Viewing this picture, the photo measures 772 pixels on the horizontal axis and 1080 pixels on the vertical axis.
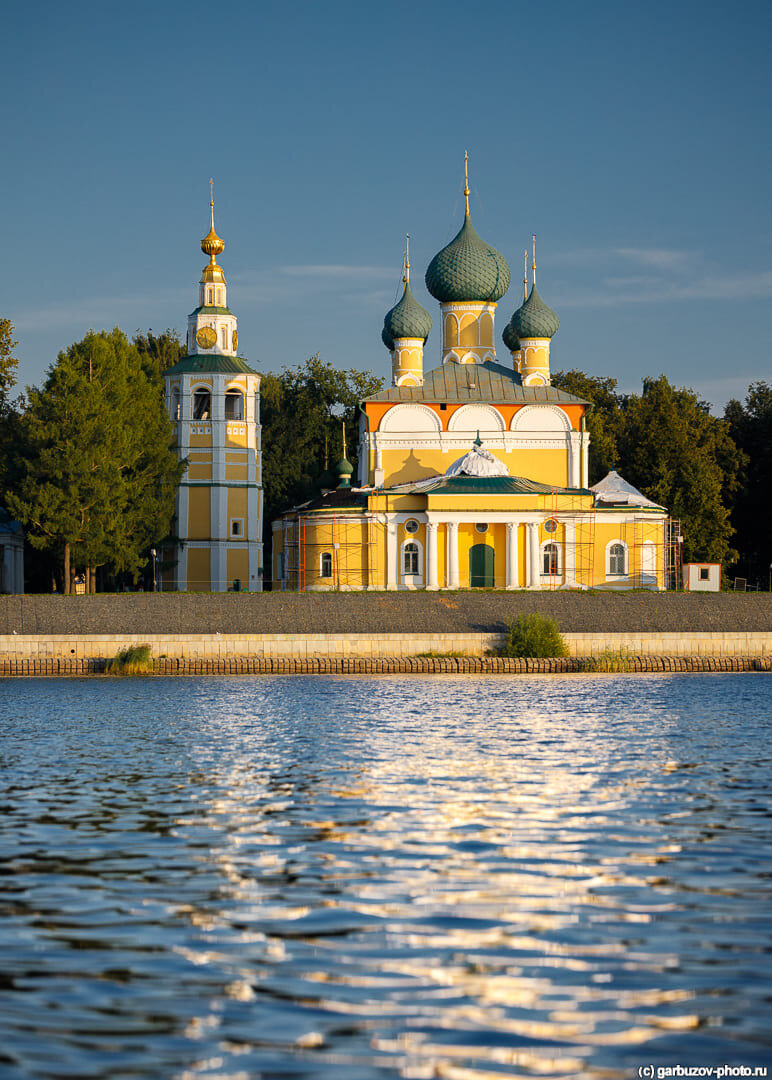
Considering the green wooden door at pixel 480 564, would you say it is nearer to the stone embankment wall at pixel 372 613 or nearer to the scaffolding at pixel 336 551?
the scaffolding at pixel 336 551

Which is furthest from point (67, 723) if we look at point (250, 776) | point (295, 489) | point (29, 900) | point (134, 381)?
point (295, 489)

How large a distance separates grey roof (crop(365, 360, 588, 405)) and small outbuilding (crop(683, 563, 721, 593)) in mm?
10011

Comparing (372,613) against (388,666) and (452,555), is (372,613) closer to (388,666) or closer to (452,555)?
(452,555)

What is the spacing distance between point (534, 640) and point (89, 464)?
2166cm

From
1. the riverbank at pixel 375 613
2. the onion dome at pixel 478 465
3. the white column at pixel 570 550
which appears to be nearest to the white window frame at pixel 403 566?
the onion dome at pixel 478 465

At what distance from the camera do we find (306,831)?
539 inches

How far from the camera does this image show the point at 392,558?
54344 mm

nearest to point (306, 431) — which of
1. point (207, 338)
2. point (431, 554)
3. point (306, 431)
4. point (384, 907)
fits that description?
point (306, 431)

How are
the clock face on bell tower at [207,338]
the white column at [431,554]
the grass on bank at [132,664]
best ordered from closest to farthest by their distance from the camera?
the grass on bank at [132,664]
the white column at [431,554]
the clock face on bell tower at [207,338]

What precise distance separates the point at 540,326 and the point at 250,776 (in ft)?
157

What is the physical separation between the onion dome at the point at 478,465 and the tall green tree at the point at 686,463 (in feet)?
50.6

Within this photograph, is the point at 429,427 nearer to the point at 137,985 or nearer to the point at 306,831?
the point at 306,831

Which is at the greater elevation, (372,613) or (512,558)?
(512,558)

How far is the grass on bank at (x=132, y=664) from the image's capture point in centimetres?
3781
